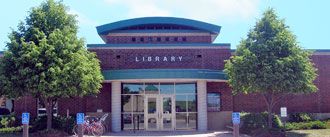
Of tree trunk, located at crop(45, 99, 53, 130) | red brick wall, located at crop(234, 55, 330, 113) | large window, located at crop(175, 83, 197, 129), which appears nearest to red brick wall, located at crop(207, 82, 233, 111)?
red brick wall, located at crop(234, 55, 330, 113)

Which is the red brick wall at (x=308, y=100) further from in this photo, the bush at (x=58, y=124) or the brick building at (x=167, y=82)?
the bush at (x=58, y=124)

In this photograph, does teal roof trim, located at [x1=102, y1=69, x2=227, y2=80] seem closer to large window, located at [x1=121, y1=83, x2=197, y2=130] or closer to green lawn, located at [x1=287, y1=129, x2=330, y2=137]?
large window, located at [x1=121, y1=83, x2=197, y2=130]

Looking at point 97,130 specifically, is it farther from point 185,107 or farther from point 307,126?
point 307,126

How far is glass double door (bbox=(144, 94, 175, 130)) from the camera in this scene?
28.2 m

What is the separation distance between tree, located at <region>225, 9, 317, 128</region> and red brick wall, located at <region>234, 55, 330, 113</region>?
519 centimetres

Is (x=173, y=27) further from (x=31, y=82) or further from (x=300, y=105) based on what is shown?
(x=31, y=82)

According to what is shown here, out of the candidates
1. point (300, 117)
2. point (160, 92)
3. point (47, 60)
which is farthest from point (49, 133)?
point (300, 117)

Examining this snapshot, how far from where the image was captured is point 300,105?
31391 millimetres

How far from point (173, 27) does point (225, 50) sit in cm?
483

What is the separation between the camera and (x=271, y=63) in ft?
79.7

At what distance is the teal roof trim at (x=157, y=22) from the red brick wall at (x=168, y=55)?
2.40 metres

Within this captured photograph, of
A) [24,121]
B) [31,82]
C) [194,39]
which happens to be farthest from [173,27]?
[24,121]

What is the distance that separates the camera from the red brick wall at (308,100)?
30984mm

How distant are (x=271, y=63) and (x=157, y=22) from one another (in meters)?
10.4
